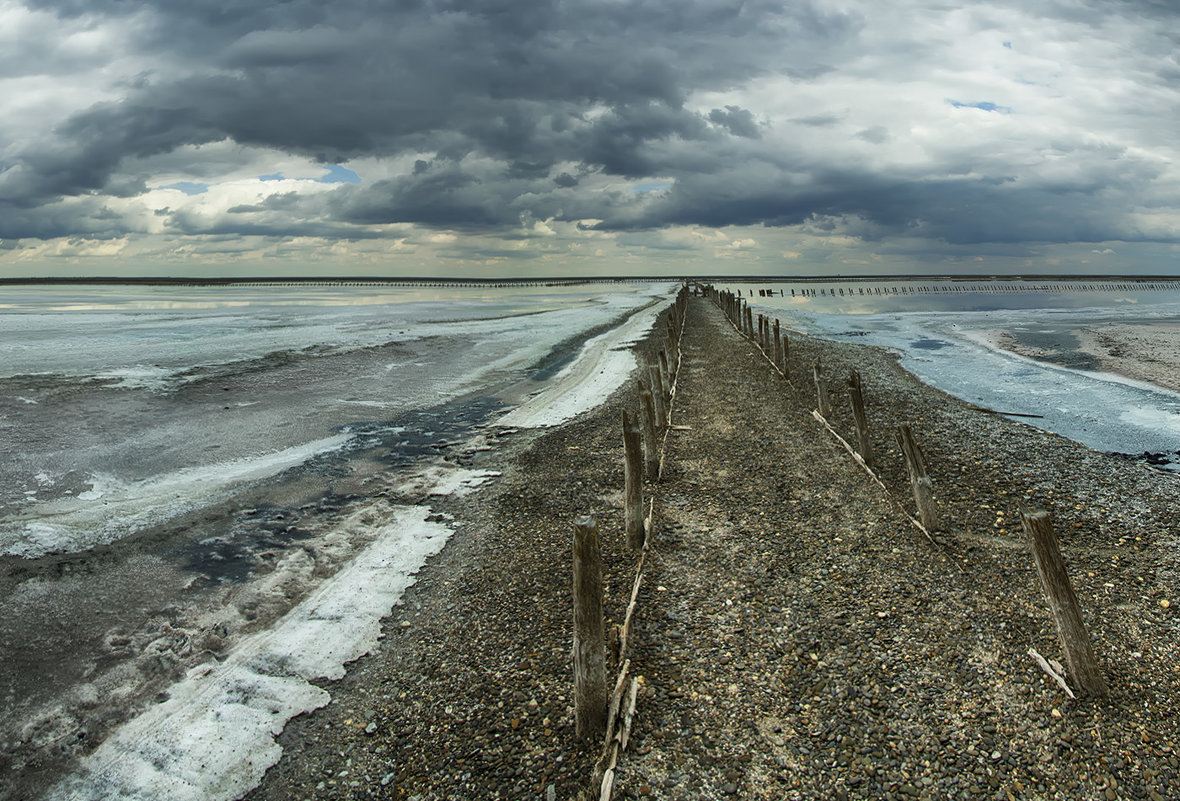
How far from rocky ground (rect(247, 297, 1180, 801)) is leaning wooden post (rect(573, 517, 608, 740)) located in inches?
11.3

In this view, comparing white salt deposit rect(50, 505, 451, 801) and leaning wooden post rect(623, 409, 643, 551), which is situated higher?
leaning wooden post rect(623, 409, 643, 551)

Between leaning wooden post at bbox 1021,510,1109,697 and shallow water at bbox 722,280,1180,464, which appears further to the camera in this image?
shallow water at bbox 722,280,1180,464

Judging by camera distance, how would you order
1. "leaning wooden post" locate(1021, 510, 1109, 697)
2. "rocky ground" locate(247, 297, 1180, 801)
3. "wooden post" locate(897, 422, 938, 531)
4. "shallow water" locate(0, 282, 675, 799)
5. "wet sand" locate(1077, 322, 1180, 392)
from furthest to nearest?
"wet sand" locate(1077, 322, 1180, 392), "wooden post" locate(897, 422, 938, 531), "shallow water" locate(0, 282, 675, 799), "leaning wooden post" locate(1021, 510, 1109, 697), "rocky ground" locate(247, 297, 1180, 801)

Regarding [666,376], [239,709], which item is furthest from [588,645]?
[666,376]

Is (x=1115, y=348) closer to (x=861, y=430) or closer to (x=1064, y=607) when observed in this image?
(x=861, y=430)

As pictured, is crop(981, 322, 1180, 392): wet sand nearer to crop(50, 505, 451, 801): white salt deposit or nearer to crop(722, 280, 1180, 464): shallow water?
crop(722, 280, 1180, 464): shallow water

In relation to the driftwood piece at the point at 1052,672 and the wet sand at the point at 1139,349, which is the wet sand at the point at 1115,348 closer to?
the wet sand at the point at 1139,349

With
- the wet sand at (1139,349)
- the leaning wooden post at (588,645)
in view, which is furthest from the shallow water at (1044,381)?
the leaning wooden post at (588,645)

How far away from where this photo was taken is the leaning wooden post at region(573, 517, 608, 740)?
569 cm

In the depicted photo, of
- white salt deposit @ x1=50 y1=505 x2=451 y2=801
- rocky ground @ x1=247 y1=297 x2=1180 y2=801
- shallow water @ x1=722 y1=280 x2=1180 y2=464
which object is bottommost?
white salt deposit @ x1=50 y1=505 x2=451 y2=801

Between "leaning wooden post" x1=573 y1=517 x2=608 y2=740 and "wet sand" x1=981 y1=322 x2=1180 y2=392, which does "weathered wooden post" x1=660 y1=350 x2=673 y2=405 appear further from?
"wet sand" x1=981 y1=322 x2=1180 y2=392

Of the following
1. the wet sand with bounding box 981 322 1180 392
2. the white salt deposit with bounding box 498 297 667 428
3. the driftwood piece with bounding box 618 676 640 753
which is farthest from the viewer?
the wet sand with bounding box 981 322 1180 392

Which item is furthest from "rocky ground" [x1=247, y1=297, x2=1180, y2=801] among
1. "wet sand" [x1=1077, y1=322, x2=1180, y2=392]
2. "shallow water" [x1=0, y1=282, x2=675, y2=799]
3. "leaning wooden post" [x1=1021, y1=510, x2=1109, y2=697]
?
"wet sand" [x1=1077, y1=322, x2=1180, y2=392]

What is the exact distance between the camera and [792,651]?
269 inches
